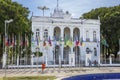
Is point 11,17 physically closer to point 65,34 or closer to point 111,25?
point 65,34

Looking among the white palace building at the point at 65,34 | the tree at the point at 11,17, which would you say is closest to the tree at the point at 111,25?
the white palace building at the point at 65,34

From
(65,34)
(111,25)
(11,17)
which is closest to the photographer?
(11,17)

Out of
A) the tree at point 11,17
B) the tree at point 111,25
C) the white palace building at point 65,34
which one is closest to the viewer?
the tree at point 11,17

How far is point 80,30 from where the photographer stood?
6188 centimetres

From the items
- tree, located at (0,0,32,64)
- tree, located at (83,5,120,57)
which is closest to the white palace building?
tree, located at (83,5,120,57)

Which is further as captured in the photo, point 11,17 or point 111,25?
point 111,25

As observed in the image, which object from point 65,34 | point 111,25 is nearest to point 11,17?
point 65,34

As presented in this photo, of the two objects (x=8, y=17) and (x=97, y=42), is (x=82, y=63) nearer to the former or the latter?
(x=97, y=42)

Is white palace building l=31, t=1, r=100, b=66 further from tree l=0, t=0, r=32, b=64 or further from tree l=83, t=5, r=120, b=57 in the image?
tree l=0, t=0, r=32, b=64

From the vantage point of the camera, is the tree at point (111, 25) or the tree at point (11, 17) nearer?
the tree at point (11, 17)

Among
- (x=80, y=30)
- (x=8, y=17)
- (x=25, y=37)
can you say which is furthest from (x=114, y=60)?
(x=8, y=17)

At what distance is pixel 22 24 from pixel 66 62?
35.2 feet

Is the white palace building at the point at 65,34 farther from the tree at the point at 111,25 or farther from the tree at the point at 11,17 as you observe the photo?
the tree at the point at 11,17

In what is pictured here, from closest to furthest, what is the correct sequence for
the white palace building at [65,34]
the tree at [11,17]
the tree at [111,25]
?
the tree at [11,17] < the white palace building at [65,34] < the tree at [111,25]
